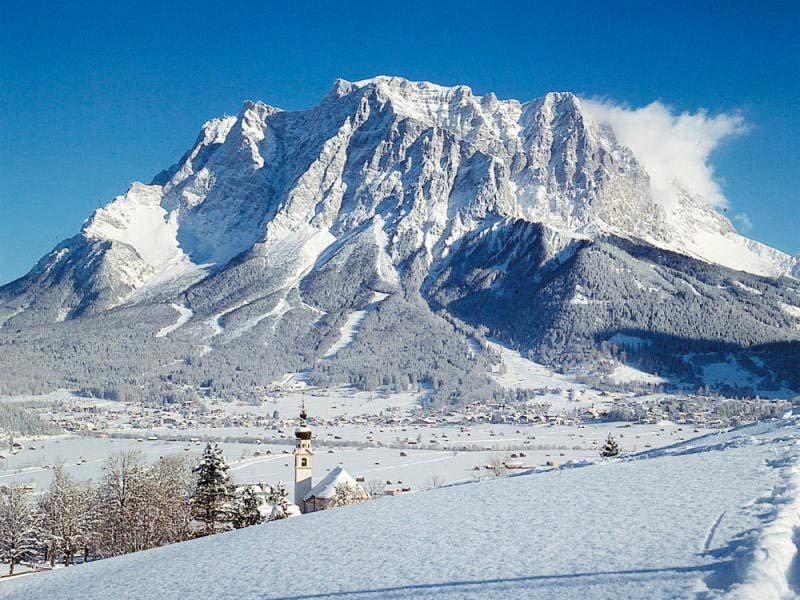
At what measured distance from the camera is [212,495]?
50.0 meters

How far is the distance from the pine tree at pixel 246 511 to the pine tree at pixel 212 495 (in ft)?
4.56

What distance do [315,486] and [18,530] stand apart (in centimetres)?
2147

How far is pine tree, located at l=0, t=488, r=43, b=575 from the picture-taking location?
5678 centimetres

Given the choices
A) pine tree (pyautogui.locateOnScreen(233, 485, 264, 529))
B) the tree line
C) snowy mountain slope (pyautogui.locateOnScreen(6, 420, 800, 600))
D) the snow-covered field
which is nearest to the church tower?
the tree line

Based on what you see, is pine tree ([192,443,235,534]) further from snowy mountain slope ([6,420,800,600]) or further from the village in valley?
snowy mountain slope ([6,420,800,600])

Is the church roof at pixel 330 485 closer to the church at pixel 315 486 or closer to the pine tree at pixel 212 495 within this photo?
the church at pixel 315 486

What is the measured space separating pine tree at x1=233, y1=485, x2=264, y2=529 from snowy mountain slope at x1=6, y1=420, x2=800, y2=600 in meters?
24.2

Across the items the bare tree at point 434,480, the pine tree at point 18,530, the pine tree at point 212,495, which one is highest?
the pine tree at point 212,495

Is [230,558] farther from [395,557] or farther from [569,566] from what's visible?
[569,566]

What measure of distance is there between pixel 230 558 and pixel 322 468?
3457 inches

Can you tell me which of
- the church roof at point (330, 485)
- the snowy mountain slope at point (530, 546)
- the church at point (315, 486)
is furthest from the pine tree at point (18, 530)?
the snowy mountain slope at point (530, 546)

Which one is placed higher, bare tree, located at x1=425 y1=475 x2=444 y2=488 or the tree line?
the tree line

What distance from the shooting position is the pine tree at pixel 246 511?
52.0m

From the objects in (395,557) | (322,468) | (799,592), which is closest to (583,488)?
(395,557)
